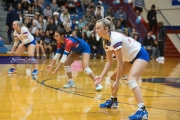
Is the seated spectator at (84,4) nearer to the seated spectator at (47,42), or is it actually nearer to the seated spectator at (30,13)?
the seated spectator at (30,13)

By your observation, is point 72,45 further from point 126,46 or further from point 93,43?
point 93,43

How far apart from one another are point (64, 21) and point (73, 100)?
1241 cm

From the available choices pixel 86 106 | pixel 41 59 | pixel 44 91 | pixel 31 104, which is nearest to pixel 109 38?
pixel 86 106

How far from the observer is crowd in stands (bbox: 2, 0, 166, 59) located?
17250mm

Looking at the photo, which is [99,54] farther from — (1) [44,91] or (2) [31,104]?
(2) [31,104]

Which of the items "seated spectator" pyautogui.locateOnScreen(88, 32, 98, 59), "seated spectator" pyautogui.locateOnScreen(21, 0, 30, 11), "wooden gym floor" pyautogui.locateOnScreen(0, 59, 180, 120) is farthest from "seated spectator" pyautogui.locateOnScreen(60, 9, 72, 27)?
"wooden gym floor" pyautogui.locateOnScreen(0, 59, 180, 120)

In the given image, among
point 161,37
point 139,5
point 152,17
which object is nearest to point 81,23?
point 152,17

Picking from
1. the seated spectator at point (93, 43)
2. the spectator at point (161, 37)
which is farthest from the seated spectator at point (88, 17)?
the spectator at point (161, 37)

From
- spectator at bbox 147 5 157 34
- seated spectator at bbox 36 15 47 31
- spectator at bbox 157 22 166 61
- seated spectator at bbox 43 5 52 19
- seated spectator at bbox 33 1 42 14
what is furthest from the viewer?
spectator at bbox 147 5 157 34

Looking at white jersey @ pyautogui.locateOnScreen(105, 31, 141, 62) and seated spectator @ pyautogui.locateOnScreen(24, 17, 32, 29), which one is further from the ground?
white jersey @ pyautogui.locateOnScreen(105, 31, 141, 62)

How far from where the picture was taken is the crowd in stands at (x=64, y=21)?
56.6 ft

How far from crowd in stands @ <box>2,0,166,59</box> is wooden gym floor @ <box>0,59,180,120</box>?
7.73 meters

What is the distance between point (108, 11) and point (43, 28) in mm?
4842

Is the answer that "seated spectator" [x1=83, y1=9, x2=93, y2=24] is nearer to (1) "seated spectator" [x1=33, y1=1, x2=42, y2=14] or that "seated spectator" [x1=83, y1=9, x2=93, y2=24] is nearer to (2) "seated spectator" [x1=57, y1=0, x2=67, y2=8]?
(2) "seated spectator" [x1=57, y1=0, x2=67, y2=8]
